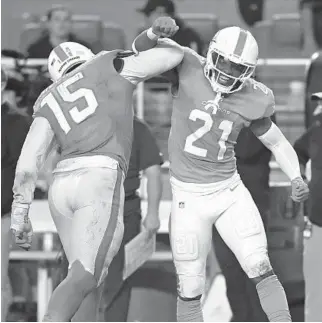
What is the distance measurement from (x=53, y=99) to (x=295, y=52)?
4749mm

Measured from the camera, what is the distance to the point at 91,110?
12.3 ft

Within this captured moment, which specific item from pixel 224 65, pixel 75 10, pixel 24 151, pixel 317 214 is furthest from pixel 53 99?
pixel 75 10

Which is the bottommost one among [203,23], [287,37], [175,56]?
[287,37]

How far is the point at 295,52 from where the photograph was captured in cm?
823

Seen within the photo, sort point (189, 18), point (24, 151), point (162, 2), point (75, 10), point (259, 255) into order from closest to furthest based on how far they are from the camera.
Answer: point (24, 151)
point (259, 255)
point (162, 2)
point (189, 18)
point (75, 10)

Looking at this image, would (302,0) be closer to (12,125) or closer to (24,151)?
(12,125)

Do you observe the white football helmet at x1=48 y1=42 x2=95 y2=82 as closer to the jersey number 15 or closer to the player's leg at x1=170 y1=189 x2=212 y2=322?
the jersey number 15

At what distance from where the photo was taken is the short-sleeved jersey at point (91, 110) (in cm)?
376

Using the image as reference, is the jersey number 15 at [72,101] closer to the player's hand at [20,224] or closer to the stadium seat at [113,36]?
the player's hand at [20,224]

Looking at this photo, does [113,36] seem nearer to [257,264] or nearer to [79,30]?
[79,30]

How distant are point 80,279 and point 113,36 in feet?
15.7

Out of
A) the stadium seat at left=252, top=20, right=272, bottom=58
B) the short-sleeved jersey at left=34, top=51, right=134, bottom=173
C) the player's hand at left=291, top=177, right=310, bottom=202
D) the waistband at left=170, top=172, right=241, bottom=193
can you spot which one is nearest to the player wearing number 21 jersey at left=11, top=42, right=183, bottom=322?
the short-sleeved jersey at left=34, top=51, right=134, bottom=173

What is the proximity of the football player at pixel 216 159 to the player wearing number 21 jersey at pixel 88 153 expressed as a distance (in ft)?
0.87

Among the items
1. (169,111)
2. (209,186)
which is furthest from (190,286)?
(169,111)
